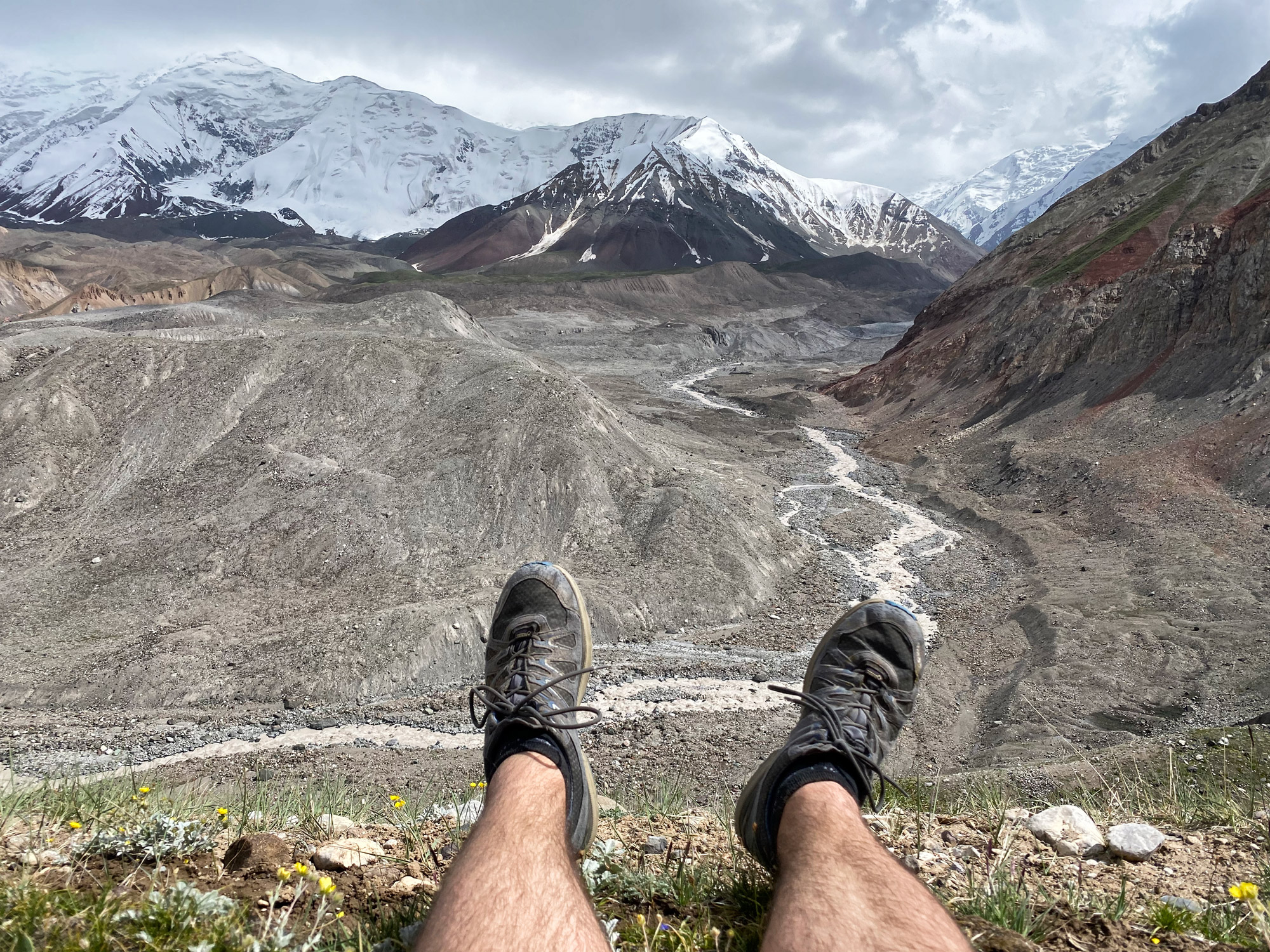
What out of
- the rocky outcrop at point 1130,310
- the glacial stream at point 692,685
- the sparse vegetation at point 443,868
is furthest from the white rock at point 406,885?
the rocky outcrop at point 1130,310

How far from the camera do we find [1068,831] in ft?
11.2

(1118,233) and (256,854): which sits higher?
(1118,233)

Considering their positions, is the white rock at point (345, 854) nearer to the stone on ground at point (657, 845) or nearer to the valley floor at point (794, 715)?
the valley floor at point (794, 715)

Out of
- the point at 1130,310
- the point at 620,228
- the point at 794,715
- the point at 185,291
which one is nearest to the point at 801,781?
the point at 794,715

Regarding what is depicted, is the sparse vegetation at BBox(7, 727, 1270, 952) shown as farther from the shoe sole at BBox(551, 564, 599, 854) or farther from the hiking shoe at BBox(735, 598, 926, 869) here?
the hiking shoe at BBox(735, 598, 926, 869)

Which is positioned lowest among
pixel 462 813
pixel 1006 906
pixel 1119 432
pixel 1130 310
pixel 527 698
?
pixel 462 813

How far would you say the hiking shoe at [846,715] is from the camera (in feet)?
9.38

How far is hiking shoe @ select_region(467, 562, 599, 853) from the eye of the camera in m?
2.92

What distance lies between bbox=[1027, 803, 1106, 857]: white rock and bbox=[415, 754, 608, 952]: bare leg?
7.75 ft

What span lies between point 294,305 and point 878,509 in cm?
4033

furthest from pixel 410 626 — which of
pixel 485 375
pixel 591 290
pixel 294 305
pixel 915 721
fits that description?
pixel 591 290

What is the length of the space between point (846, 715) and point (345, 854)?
2351mm

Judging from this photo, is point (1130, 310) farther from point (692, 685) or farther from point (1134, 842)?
point (1134, 842)

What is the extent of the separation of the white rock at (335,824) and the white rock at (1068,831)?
3.25 metres
